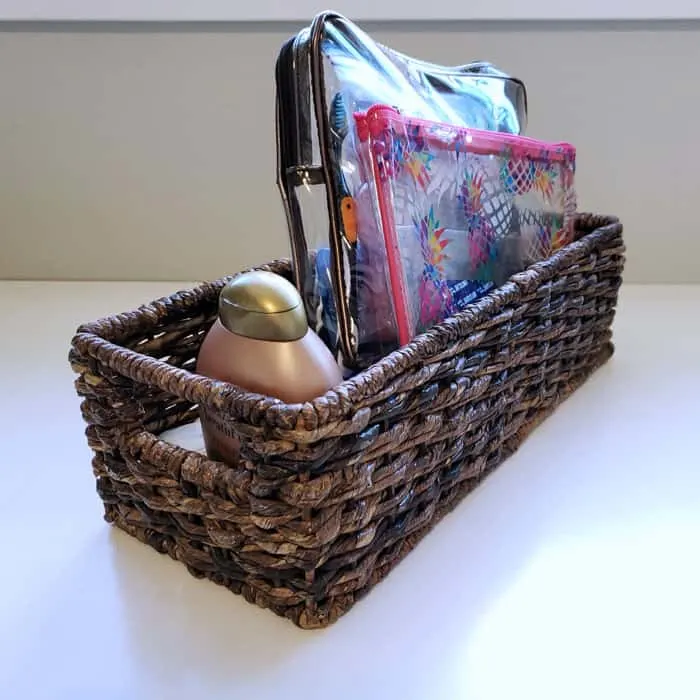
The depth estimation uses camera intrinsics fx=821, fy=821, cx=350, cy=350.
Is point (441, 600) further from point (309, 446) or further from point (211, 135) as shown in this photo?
point (211, 135)

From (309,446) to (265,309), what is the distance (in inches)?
3.9

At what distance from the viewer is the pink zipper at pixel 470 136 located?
0.55 m

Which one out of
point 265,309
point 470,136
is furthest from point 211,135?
point 265,309

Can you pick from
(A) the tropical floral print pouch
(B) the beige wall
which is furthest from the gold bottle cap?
(B) the beige wall

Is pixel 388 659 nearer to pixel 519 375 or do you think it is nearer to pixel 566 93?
pixel 519 375

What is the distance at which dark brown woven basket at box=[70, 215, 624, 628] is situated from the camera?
0.43m

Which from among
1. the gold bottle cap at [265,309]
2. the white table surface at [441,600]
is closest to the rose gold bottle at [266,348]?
the gold bottle cap at [265,309]

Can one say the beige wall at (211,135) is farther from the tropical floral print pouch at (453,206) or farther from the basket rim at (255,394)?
the basket rim at (255,394)

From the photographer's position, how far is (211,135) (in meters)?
0.97

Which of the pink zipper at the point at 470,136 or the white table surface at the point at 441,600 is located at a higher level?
the pink zipper at the point at 470,136

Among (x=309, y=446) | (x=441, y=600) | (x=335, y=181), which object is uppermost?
(x=335, y=181)

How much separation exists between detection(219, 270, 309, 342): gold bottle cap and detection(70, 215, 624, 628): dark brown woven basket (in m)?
0.05
